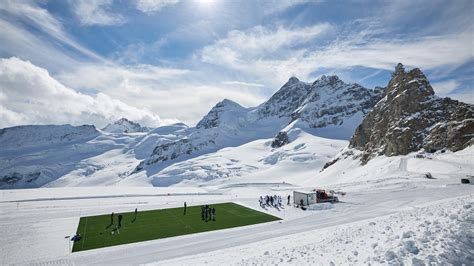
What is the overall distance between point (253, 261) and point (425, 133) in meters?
93.7

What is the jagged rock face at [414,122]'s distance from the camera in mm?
84062

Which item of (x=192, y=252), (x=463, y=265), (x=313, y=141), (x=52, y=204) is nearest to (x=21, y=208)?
(x=52, y=204)

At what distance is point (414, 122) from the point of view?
314 ft

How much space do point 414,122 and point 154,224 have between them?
301ft

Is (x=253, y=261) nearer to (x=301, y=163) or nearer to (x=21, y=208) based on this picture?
(x=21, y=208)

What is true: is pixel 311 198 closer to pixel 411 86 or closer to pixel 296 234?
pixel 296 234

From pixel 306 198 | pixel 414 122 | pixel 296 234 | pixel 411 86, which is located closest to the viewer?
pixel 296 234

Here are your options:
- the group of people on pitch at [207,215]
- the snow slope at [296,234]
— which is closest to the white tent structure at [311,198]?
the snow slope at [296,234]

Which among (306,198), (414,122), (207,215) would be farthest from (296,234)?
(414,122)

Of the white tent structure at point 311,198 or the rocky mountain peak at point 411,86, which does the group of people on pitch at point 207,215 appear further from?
the rocky mountain peak at point 411,86

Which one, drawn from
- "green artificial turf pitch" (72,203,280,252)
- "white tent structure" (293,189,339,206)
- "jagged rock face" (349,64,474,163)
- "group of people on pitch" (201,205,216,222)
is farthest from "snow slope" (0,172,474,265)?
"jagged rock face" (349,64,474,163)

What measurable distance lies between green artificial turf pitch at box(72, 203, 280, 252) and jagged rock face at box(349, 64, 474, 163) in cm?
7157

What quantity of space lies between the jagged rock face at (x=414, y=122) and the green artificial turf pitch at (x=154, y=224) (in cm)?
7157

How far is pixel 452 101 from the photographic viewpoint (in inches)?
3698
